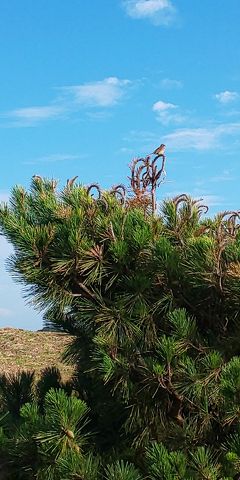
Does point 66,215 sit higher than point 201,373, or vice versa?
point 66,215

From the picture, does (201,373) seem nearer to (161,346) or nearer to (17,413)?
(161,346)

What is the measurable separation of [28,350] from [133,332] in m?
6.17

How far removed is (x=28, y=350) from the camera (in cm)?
988

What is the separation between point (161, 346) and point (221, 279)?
42 cm

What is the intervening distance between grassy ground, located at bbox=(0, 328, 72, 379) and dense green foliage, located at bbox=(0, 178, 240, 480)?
421 cm

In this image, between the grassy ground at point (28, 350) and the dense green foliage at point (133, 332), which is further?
the grassy ground at point (28, 350)

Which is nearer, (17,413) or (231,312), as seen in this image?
(231,312)

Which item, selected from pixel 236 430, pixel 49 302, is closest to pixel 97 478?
pixel 236 430

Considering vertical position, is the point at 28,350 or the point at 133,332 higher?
the point at 133,332

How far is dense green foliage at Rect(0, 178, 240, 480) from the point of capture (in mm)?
3645

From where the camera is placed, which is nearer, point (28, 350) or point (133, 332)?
point (133, 332)

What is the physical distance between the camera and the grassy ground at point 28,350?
29.0 ft

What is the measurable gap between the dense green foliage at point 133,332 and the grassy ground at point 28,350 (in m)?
4.21

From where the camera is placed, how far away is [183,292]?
392 centimetres
